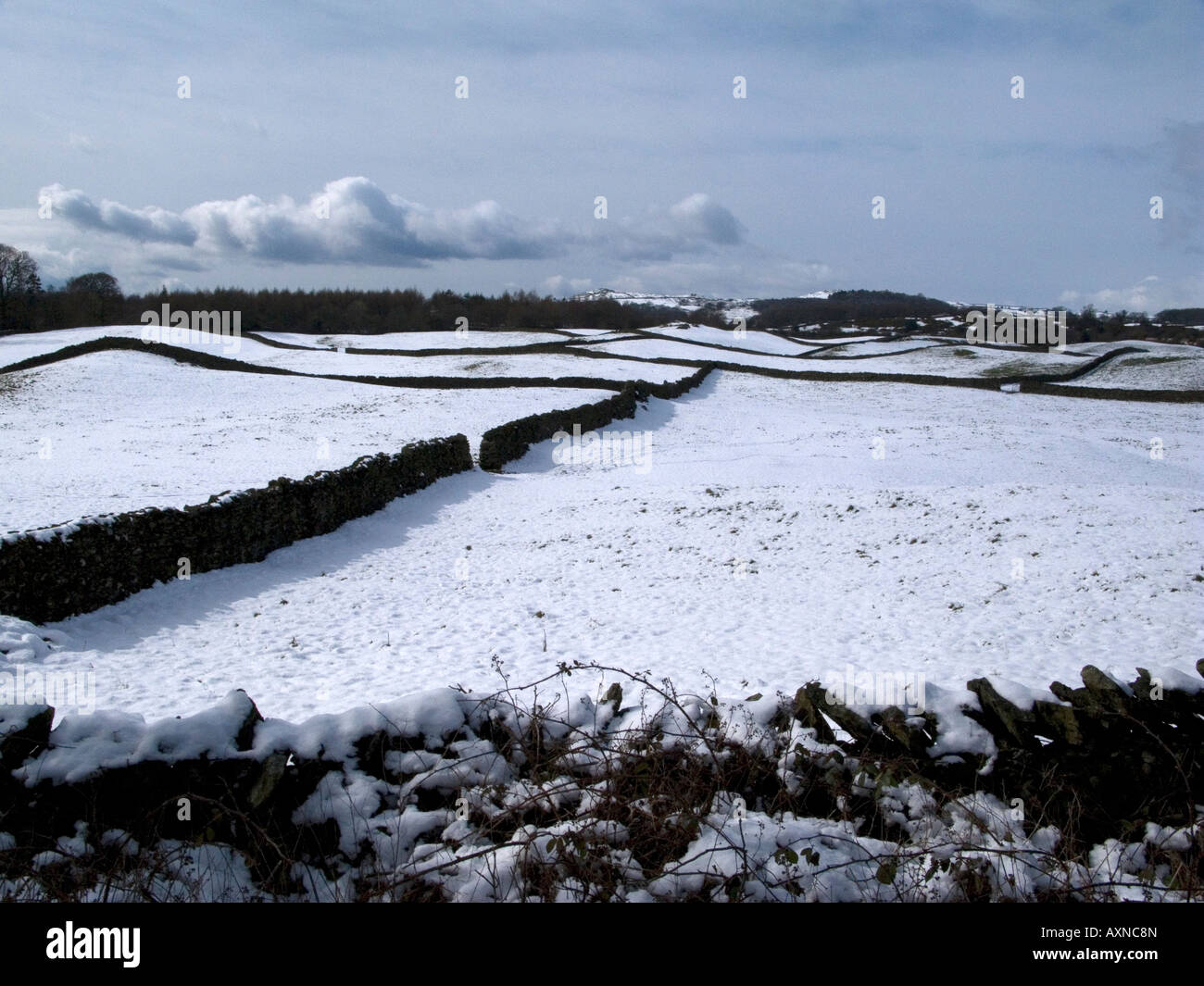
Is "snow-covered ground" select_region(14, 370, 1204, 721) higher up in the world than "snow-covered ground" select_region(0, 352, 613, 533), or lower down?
lower down

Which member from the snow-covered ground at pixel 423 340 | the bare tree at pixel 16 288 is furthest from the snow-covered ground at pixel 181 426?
the bare tree at pixel 16 288

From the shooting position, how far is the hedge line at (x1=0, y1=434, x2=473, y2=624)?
402 inches

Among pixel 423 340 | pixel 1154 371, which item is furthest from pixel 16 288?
pixel 1154 371

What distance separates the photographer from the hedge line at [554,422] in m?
24.6

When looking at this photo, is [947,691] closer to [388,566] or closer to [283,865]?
[283,865]

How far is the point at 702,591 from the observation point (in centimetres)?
1272

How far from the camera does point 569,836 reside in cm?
397

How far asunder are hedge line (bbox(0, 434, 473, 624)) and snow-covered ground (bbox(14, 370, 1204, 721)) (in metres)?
0.31

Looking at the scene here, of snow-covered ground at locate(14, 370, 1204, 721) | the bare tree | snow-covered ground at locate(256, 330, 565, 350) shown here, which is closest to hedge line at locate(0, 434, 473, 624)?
snow-covered ground at locate(14, 370, 1204, 721)

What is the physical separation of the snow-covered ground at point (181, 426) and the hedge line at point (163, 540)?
2522 millimetres

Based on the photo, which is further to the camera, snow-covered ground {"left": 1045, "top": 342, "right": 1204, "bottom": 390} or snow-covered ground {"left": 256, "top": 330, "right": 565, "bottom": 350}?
snow-covered ground {"left": 256, "top": 330, "right": 565, "bottom": 350}

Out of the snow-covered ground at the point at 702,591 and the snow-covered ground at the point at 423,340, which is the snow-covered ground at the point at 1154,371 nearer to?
the snow-covered ground at the point at 702,591

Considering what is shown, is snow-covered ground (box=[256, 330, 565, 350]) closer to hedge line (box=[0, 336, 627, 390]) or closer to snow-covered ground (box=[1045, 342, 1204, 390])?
hedge line (box=[0, 336, 627, 390])

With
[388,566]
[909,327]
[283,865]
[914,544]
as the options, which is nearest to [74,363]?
[388,566]
